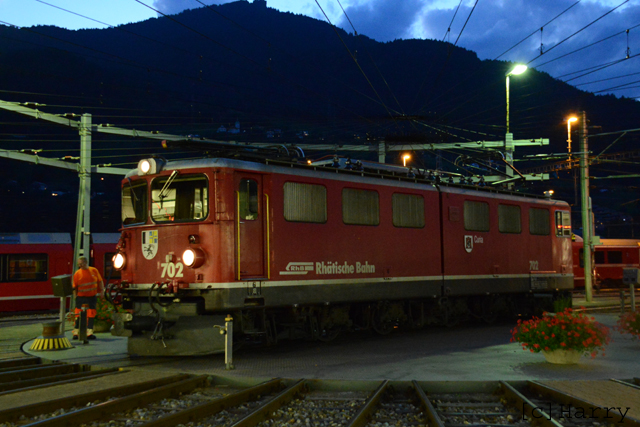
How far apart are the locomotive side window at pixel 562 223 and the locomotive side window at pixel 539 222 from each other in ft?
1.82

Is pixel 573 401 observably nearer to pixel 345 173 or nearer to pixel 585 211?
pixel 345 173

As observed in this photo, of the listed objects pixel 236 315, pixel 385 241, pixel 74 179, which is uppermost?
pixel 74 179

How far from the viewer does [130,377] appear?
8703mm

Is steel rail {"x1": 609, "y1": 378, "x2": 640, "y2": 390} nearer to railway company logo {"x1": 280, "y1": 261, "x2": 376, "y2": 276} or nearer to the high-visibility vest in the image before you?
railway company logo {"x1": 280, "y1": 261, "x2": 376, "y2": 276}

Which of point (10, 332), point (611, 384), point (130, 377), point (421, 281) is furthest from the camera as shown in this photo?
point (10, 332)

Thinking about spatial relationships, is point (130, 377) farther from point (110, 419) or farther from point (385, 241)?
point (385, 241)

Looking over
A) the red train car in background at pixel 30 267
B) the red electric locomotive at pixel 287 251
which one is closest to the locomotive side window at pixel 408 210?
the red electric locomotive at pixel 287 251

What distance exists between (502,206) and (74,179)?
302 ft

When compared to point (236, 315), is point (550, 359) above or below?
below

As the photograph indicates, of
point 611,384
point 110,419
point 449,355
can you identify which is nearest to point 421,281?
point 449,355

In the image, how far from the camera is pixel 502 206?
1658cm

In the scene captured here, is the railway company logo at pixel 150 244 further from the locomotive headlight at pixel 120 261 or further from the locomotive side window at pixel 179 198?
the locomotive headlight at pixel 120 261

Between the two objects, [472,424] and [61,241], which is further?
[61,241]

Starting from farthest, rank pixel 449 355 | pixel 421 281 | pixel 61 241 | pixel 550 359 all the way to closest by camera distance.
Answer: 1. pixel 61 241
2. pixel 421 281
3. pixel 449 355
4. pixel 550 359
